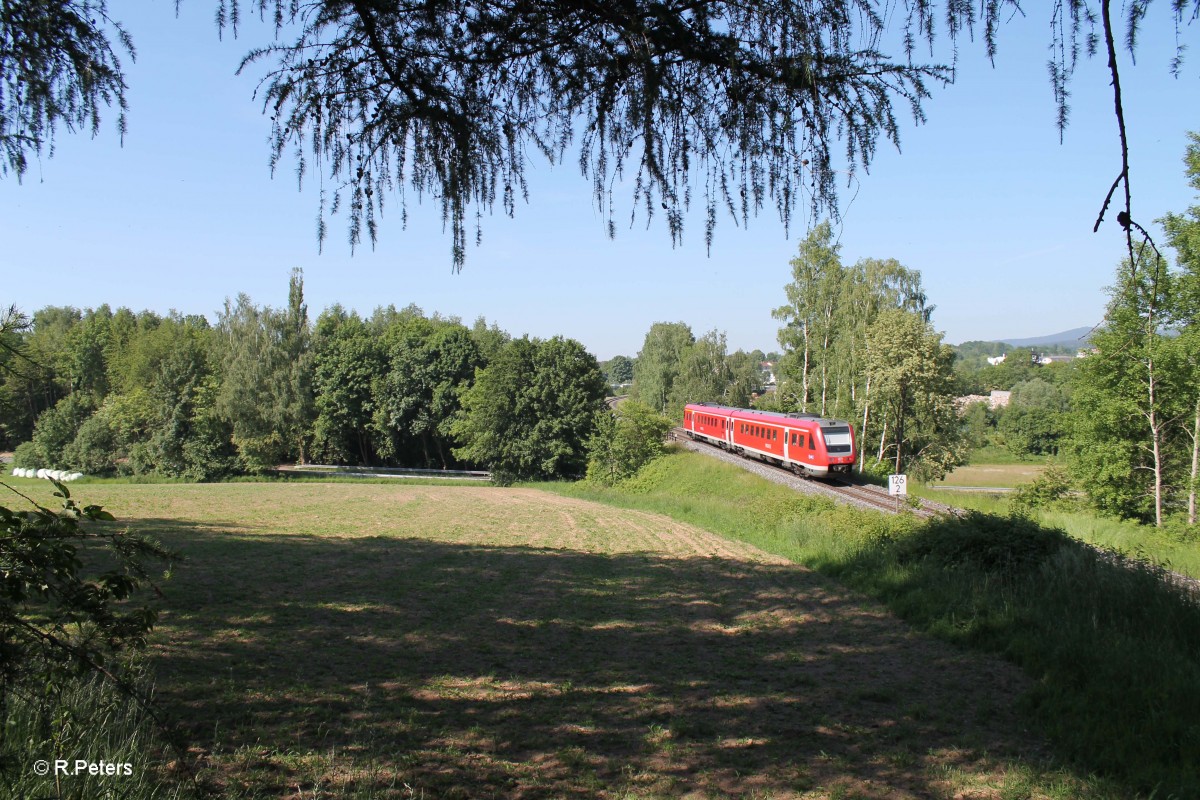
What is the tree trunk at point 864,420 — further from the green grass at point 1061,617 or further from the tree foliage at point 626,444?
the green grass at point 1061,617

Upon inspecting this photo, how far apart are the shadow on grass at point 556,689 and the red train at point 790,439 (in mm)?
14121

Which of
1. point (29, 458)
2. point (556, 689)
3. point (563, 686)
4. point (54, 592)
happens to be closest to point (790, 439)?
point (563, 686)

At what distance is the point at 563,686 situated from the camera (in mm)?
6617

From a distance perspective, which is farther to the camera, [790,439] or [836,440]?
[790,439]

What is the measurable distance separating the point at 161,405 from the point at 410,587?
151 feet

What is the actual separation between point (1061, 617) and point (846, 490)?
14.8m

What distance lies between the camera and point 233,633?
704 centimetres

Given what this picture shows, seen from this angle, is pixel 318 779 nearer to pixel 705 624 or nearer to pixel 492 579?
pixel 705 624

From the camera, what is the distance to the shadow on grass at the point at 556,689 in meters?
4.81

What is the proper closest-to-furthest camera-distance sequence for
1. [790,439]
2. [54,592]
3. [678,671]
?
1. [54,592]
2. [678,671]
3. [790,439]

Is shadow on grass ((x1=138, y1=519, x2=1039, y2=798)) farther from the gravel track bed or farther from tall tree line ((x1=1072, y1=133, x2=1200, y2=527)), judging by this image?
tall tree line ((x1=1072, y1=133, x2=1200, y2=527))

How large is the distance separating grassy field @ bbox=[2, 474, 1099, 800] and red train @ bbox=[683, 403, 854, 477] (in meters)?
12.0

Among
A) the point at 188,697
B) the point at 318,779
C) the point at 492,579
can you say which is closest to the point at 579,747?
the point at 318,779

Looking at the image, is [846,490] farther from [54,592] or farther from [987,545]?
[54,592]
